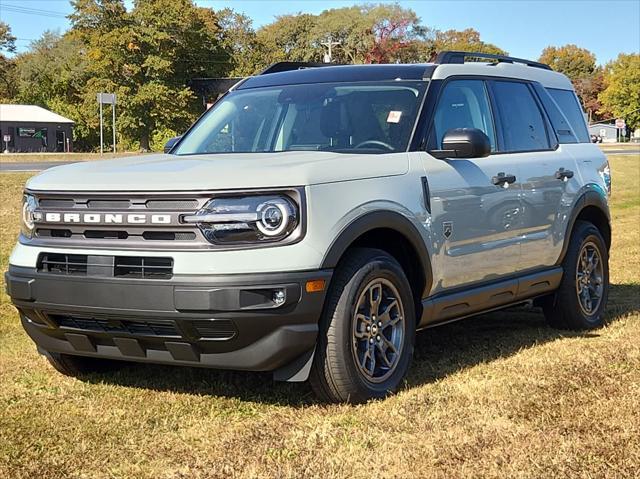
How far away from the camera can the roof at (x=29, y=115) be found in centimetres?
6656

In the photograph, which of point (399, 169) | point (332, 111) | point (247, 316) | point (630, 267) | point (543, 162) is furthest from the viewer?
point (630, 267)

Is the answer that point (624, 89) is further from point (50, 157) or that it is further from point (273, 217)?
point (273, 217)

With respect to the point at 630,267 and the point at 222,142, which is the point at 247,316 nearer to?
the point at 222,142

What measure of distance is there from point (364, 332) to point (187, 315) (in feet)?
3.36

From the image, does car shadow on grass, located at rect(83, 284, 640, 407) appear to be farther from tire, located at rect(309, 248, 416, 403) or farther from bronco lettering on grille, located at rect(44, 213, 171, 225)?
bronco lettering on grille, located at rect(44, 213, 171, 225)

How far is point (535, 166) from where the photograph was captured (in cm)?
610

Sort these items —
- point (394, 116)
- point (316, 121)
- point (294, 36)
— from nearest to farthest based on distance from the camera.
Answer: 1. point (394, 116)
2. point (316, 121)
3. point (294, 36)

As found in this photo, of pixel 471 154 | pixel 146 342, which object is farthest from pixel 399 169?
pixel 146 342

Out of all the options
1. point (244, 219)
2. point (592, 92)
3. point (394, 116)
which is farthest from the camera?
point (592, 92)

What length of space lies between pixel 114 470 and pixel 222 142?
257cm

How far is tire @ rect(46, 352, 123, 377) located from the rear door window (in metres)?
3.02

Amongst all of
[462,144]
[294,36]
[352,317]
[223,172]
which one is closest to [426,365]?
[352,317]

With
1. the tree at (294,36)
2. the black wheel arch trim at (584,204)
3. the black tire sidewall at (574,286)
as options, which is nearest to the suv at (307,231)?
the black wheel arch trim at (584,204)

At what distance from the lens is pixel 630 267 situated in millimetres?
10000
